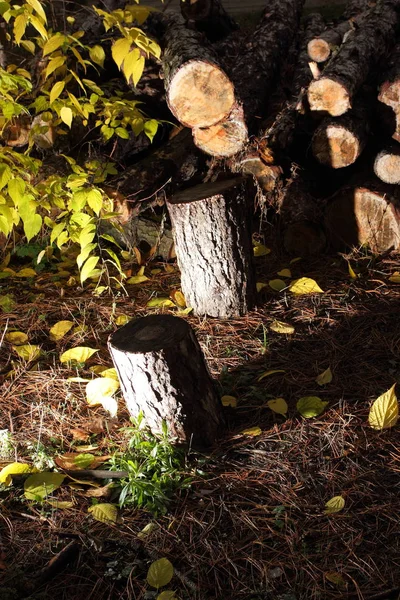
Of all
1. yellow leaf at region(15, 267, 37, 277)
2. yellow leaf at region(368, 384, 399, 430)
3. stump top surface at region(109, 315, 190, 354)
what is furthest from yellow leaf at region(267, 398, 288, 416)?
yellow leaf at region(15, 267, 37, 277)

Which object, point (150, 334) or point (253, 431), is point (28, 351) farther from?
point (253, 431)

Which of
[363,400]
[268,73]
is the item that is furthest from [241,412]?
[268,73]

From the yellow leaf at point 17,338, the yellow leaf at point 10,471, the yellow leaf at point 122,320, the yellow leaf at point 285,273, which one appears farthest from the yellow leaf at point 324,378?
the yellow leaf at point 17,338

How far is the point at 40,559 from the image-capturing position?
204 centimetres

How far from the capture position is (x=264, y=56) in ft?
15.0

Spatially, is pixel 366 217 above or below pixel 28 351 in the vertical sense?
above

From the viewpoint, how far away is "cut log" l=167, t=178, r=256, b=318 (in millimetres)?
3119

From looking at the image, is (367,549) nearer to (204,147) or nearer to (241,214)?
(241,214)

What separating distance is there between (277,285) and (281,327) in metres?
0.46

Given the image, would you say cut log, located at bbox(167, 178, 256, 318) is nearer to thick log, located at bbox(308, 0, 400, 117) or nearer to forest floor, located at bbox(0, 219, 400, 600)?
forest floor, located at bbox(0, 219, 400, 600)

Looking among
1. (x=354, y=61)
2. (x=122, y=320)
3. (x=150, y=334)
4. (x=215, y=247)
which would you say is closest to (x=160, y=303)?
(x=122, y=320)

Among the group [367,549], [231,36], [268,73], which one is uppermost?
[231,36]

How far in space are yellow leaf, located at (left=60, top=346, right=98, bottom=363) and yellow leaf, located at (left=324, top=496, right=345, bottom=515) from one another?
1.33 metres

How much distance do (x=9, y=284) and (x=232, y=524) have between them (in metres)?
2.29
